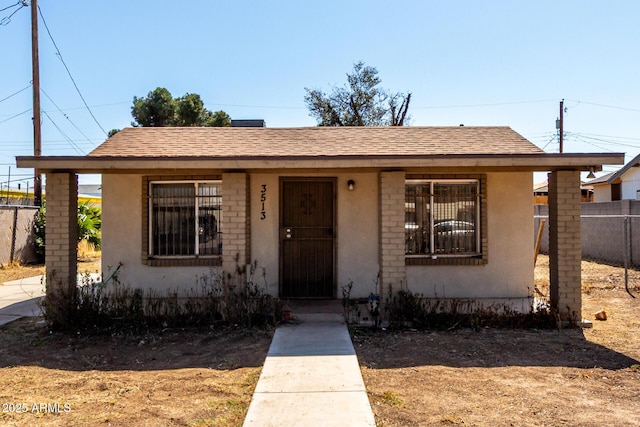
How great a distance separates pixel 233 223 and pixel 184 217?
178 cm

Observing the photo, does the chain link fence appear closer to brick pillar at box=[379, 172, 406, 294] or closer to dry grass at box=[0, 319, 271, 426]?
brick pillar at box=[379, 172, 406, 294]

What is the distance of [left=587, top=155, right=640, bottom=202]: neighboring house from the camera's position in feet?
75.1

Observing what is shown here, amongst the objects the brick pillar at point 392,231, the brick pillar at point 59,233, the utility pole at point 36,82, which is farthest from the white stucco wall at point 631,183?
the utility pole at point 36,82

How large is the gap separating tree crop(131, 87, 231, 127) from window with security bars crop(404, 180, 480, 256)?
2471 centimetres

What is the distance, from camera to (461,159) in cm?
670

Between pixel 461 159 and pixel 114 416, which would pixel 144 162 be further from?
pixel 461 159

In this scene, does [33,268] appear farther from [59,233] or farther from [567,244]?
[567,244]

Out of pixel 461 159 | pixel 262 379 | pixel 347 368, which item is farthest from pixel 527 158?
pixel 262 379

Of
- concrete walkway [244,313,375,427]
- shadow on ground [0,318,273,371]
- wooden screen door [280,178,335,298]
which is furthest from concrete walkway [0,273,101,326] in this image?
concrete walkway [244,313,375,427]

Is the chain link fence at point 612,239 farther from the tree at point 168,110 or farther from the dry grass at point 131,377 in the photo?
the tree at point 168,110

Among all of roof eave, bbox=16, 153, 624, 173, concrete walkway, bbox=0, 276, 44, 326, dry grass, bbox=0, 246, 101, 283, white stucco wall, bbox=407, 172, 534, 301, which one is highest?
roof eave, bbox=16, 153, 624, 173

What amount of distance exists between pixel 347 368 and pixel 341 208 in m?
3.93

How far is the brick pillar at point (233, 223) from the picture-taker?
7180mm

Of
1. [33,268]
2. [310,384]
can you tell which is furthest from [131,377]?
[33,268]
